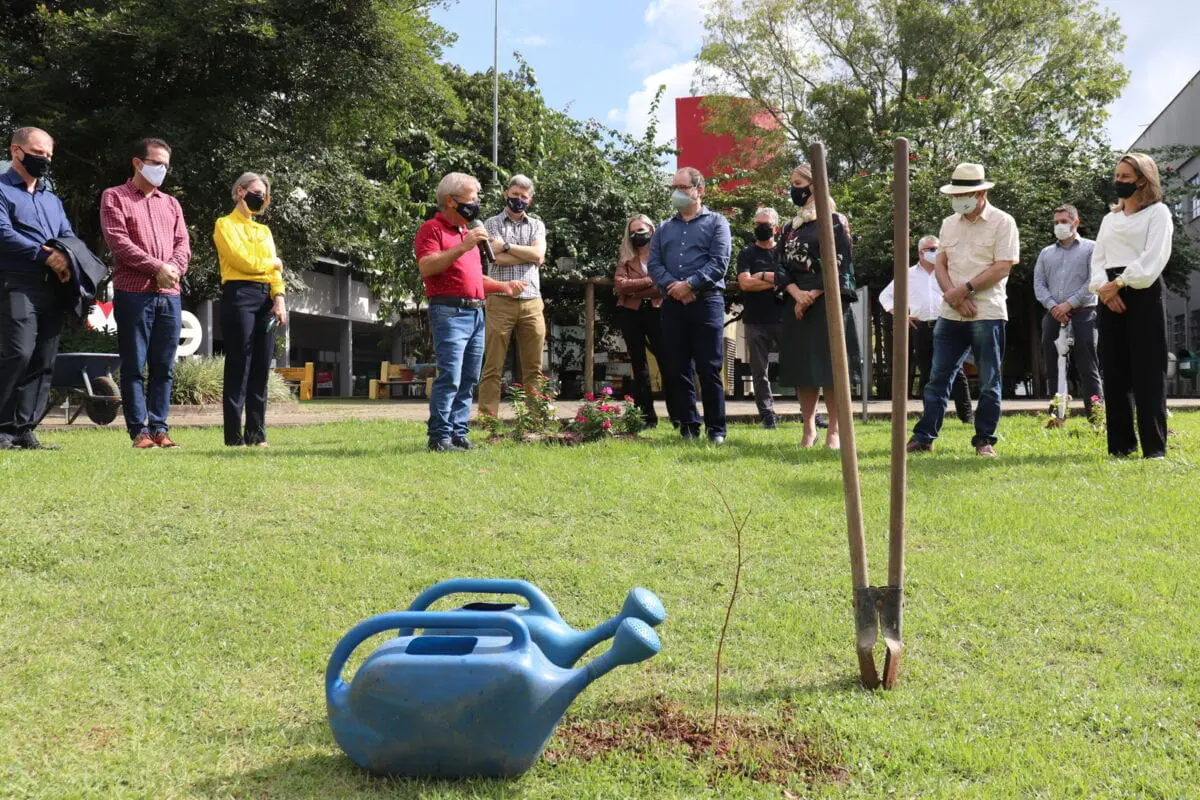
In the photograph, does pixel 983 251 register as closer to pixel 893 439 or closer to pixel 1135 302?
pixel 1135 302

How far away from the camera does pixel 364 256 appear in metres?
28.0

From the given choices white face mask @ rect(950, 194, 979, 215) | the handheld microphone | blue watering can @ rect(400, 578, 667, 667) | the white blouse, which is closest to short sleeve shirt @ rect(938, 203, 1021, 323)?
white face mask @ rect(950, 194, 979, 215)

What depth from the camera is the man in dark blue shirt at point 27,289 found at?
670cm

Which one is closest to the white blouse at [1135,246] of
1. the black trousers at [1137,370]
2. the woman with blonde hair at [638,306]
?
the black trousers at [1137,370]

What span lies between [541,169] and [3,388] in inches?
615

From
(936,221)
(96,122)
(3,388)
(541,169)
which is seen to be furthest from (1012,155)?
(3,388)

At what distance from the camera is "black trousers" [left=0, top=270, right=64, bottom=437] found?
22.0 ft

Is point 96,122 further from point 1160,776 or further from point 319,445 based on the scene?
point 1160,776

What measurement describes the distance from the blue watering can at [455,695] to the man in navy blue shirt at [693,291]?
5.14 m

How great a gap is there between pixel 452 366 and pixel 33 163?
10.5 ft

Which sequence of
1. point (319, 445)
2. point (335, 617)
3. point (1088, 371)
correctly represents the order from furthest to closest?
1. point (1088, 371)
2. point (319, 445)
3. point (335, 617)

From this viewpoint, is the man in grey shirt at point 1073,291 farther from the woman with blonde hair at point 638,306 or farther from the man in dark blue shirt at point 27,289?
the man in dark blue shirt at point 27,289

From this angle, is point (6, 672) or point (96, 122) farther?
point (96, 122)

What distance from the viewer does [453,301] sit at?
7.22m
